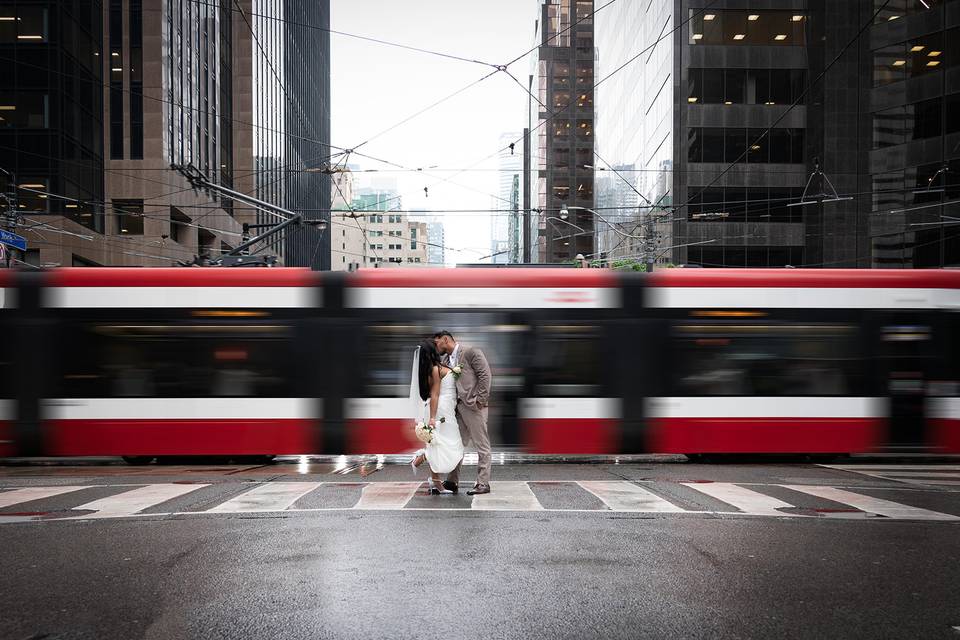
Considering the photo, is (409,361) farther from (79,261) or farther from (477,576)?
(79,261)

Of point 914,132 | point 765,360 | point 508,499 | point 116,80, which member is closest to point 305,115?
point 116,80

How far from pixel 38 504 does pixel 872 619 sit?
299 inches

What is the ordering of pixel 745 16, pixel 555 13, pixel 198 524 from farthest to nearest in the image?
pixel 555 13
pixel 745 16
pixel 198 524

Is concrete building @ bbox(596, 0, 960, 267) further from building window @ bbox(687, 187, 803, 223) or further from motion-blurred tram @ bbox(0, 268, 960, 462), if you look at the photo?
motion-blurred tram @ bbox(0, 268, 960, 462)

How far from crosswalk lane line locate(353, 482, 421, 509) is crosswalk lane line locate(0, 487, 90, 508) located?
349 cm

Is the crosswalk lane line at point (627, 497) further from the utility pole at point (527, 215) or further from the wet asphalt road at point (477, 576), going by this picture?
the utility pole at point (527, 215)

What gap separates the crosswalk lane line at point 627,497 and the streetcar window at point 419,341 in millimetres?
2478

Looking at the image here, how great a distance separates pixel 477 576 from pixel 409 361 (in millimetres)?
5889

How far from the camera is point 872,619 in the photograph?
4.21m

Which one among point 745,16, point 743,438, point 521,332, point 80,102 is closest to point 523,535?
point 521,332

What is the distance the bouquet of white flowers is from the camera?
7.56m

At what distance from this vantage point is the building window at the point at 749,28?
42.1m

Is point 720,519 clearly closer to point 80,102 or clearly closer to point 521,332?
point 521,332

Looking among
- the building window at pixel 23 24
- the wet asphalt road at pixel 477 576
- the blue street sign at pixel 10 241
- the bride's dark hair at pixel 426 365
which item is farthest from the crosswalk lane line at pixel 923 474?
the building window at pixel 23 24
